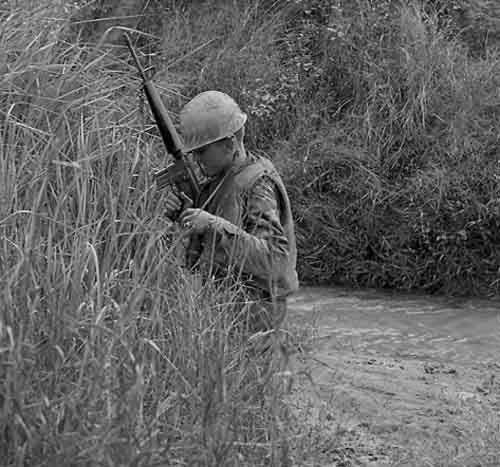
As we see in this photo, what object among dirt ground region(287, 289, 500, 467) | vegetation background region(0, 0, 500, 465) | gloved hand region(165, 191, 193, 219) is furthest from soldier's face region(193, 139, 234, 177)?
dirt ground region(287, 289, 500, 467)

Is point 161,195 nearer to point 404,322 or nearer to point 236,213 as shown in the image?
point 236,213

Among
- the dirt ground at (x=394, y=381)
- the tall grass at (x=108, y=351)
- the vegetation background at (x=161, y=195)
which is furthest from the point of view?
the dirt ground at (x=394, y=381)

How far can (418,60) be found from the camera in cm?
1074

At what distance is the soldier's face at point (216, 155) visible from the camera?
4.70 meters

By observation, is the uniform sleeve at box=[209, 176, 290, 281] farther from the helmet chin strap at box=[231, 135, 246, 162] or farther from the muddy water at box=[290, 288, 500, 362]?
the muddy water at box=[290, 288, 500, 362]

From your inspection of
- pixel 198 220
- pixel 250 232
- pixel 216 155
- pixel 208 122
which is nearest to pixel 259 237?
pixel 250 232

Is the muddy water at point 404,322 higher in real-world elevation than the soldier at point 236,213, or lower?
A: lower

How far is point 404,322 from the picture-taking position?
897 centimetres

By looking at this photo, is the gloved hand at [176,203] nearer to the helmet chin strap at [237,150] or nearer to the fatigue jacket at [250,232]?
the fatigue jacket at [250,232]

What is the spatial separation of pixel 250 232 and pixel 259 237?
0.11m

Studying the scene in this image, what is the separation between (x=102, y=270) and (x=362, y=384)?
8.77 feet

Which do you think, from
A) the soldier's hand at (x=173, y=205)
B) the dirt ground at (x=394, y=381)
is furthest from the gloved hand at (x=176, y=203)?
the dirt ground at (x=394, y=381)

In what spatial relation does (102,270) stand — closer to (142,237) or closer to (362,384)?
(142,237)

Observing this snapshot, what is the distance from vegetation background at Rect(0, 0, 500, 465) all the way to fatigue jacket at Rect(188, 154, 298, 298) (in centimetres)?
19
